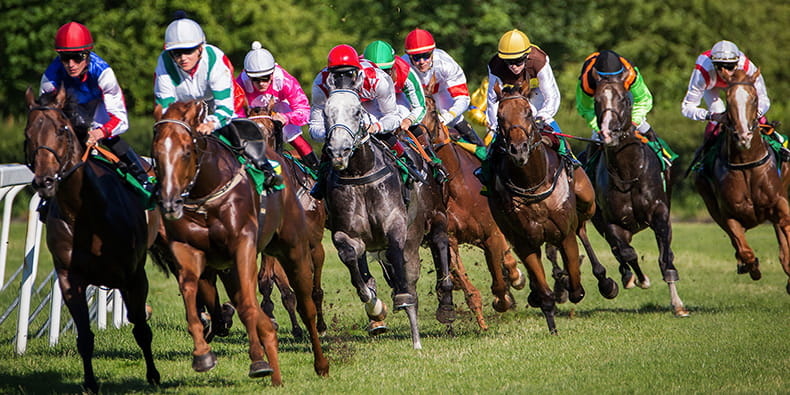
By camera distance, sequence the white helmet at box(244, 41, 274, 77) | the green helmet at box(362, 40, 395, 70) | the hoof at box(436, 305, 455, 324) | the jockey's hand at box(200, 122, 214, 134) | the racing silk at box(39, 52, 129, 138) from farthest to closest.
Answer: the white helmet at box(244, 41, 274, 77), the green helmet at box(362, 40, 395, 70), the hoof at box(436, 305, 455, 324), the racing silk at box(39, 52, 129, 138), the jockey's hand at box(200, 122, 214, 134)

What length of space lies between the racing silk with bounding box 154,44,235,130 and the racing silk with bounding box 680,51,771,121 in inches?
234

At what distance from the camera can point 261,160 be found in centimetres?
727

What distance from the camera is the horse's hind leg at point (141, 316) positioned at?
7.44 metres

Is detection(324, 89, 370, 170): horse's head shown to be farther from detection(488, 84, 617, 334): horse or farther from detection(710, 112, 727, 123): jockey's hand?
detection(710, 112, 727, 123): jockey's hand

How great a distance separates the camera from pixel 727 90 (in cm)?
1108

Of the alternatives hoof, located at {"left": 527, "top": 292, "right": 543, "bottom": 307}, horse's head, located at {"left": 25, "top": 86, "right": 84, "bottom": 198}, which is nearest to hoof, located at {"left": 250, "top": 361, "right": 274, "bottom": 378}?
horse's head, located at {"left": 25, "top": 86, "right": 84, "bottom": 198}

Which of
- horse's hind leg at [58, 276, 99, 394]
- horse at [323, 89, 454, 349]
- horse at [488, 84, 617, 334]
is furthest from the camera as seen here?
horse at [488, 84, 617, 334]

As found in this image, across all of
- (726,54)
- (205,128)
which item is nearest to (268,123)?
(205,128)

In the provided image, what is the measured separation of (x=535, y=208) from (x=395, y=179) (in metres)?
1.38

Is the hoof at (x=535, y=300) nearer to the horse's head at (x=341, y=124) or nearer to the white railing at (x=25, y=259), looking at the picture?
the horse's head at (x=341, y=124)

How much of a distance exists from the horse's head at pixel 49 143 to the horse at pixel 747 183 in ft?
22.4

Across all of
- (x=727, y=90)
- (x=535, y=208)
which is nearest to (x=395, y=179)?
(x=535, y=208)

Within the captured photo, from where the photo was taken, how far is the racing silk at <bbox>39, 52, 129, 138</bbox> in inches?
292

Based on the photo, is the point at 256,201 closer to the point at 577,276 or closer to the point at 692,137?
the point at 577,276
